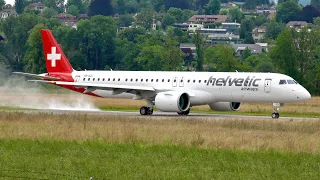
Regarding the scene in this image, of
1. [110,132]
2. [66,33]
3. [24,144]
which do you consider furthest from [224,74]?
[66,33]

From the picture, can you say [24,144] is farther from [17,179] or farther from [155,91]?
[155,91]

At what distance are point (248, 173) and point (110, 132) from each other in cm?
1343

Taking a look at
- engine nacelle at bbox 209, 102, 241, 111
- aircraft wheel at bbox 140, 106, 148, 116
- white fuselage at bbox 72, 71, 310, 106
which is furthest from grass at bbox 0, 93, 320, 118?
aircraft wheel at bbox 140, 106, 148, 116

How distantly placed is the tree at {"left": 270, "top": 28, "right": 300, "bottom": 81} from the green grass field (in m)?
88.0

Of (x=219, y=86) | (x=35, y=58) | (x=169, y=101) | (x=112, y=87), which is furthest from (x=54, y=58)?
(x=35, y=58)

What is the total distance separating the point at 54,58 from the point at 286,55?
61.5 m

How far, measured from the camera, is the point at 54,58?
66812mm

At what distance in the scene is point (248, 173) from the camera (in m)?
29.6

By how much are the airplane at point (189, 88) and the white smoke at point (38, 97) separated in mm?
4049

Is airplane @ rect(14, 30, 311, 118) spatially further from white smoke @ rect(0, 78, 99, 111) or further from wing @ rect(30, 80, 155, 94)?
white smoke @ rect(0, 78, 99, 111)

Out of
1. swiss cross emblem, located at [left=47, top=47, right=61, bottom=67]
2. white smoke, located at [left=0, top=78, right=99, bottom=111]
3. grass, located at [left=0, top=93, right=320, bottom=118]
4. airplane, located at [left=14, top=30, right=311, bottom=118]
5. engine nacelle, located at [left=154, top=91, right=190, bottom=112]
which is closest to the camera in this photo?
airplane, located at [left=14, top=30, right=311, bottom=118]

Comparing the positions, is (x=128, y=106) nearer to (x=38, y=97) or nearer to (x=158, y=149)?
(x=38, y=97)

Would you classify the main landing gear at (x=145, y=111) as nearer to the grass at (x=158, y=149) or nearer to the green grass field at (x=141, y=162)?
the grass at (x=158, y=149)

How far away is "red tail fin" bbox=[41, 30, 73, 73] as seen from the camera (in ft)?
218
